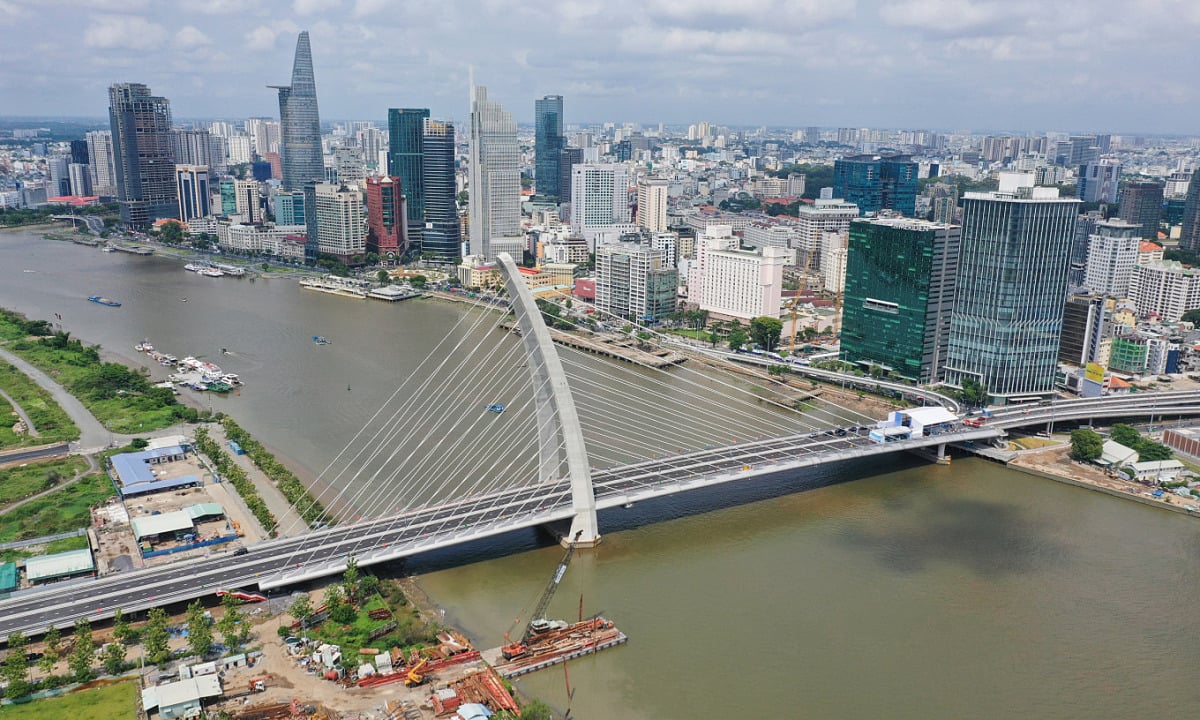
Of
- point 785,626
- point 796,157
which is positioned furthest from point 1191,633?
point 796,157

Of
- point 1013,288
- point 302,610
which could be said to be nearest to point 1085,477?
point 1013,288

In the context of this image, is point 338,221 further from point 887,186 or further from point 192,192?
point 887,186

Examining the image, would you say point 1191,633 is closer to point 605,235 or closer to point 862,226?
point 862,226

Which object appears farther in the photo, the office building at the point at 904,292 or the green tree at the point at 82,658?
the office building at the point at 904,292

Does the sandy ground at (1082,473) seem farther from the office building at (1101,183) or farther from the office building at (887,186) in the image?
the office building at (1101,183)

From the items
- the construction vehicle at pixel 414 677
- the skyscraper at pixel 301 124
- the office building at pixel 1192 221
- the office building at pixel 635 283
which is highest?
the skyscraper at pixel 301 124

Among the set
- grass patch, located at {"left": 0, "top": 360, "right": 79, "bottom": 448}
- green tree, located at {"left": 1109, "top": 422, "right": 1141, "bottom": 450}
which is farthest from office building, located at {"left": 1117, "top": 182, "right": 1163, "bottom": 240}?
grass patch, located at {"left": 0, "top": 360, "right": 79, "bottom": 448}

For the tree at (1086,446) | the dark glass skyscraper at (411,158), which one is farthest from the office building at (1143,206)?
the dark glass skyscraper at (411,158)
